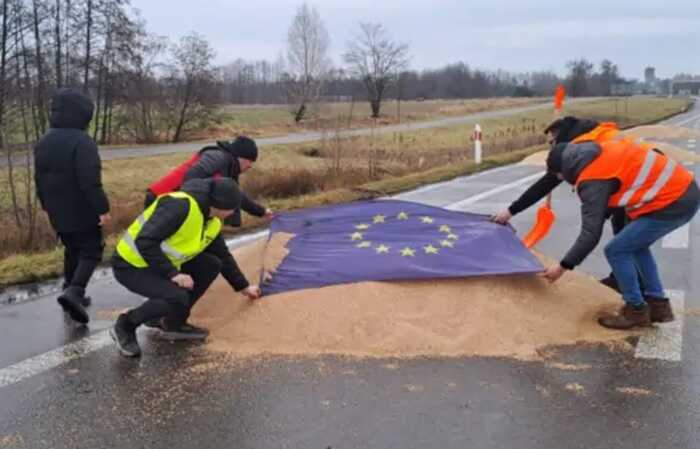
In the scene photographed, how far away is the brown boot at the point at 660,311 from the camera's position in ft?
18.4

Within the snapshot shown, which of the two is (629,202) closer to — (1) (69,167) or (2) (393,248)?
(2) (393,248)

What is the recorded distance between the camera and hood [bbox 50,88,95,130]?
232 inches

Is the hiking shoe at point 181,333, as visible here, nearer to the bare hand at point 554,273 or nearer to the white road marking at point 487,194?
the bare hand at point 554,273

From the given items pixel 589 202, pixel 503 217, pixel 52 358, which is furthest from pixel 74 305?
pixel 589 202

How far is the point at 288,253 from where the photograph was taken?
20.5 feet

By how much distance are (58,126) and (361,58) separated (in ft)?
223

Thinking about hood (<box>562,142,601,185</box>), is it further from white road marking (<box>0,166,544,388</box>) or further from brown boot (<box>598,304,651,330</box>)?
white road marking (<box>0,166,544,388</box>)

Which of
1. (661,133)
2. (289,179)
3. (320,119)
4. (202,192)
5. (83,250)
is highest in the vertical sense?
(320,119)

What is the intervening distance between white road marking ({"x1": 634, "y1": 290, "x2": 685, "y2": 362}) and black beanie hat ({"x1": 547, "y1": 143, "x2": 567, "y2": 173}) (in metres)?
1.35

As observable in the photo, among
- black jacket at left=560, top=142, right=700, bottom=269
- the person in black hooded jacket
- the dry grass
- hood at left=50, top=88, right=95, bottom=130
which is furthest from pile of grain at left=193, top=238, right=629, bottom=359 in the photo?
the dry grass

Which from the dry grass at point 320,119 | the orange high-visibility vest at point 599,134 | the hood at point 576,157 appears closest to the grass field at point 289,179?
the dry grass at point 320,119

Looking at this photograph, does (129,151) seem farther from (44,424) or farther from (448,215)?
(44,424)

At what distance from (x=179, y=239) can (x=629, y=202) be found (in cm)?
312

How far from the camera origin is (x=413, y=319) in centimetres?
536
